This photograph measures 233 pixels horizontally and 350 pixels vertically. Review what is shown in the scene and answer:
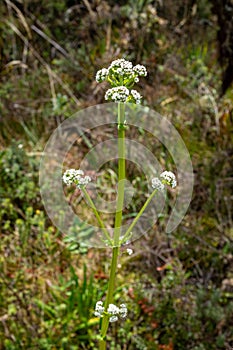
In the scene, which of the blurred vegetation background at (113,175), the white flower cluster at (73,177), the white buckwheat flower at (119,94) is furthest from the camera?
the blurred vegetation background at (113,175)

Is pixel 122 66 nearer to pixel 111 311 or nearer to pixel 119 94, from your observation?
pixel 119 94

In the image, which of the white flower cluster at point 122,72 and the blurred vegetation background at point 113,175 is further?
the blurred vegetation background at point 113,175

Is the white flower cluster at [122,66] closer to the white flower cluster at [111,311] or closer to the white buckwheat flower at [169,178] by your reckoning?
the white buckwheat flower at [169,178]

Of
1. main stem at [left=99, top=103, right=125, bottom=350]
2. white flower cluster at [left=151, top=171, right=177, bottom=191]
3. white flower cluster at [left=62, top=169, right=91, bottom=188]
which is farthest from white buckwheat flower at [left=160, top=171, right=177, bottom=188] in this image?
white flower cluster at [left=62, top=169, right=91, bottom=188]

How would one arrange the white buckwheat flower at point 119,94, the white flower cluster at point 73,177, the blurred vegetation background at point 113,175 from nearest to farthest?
1. the white buckwheat flower at point 119,94
2. the white flower cluster at point 73,177
3. the blurred vegetation background at point 113,175

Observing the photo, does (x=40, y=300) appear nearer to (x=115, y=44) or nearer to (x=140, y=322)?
(x=140, y=322)

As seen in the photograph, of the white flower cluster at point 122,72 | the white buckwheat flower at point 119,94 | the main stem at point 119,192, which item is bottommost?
the main stem at point 119,192

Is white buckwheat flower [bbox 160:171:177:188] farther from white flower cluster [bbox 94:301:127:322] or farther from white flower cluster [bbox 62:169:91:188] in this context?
white flower cluster [bbox 94:301:127:322]

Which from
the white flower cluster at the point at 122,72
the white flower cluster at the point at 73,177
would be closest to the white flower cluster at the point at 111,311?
the white flower cluster at the point at 73,177

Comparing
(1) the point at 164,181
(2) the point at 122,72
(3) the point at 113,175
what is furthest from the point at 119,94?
(3) the point at 113,175
